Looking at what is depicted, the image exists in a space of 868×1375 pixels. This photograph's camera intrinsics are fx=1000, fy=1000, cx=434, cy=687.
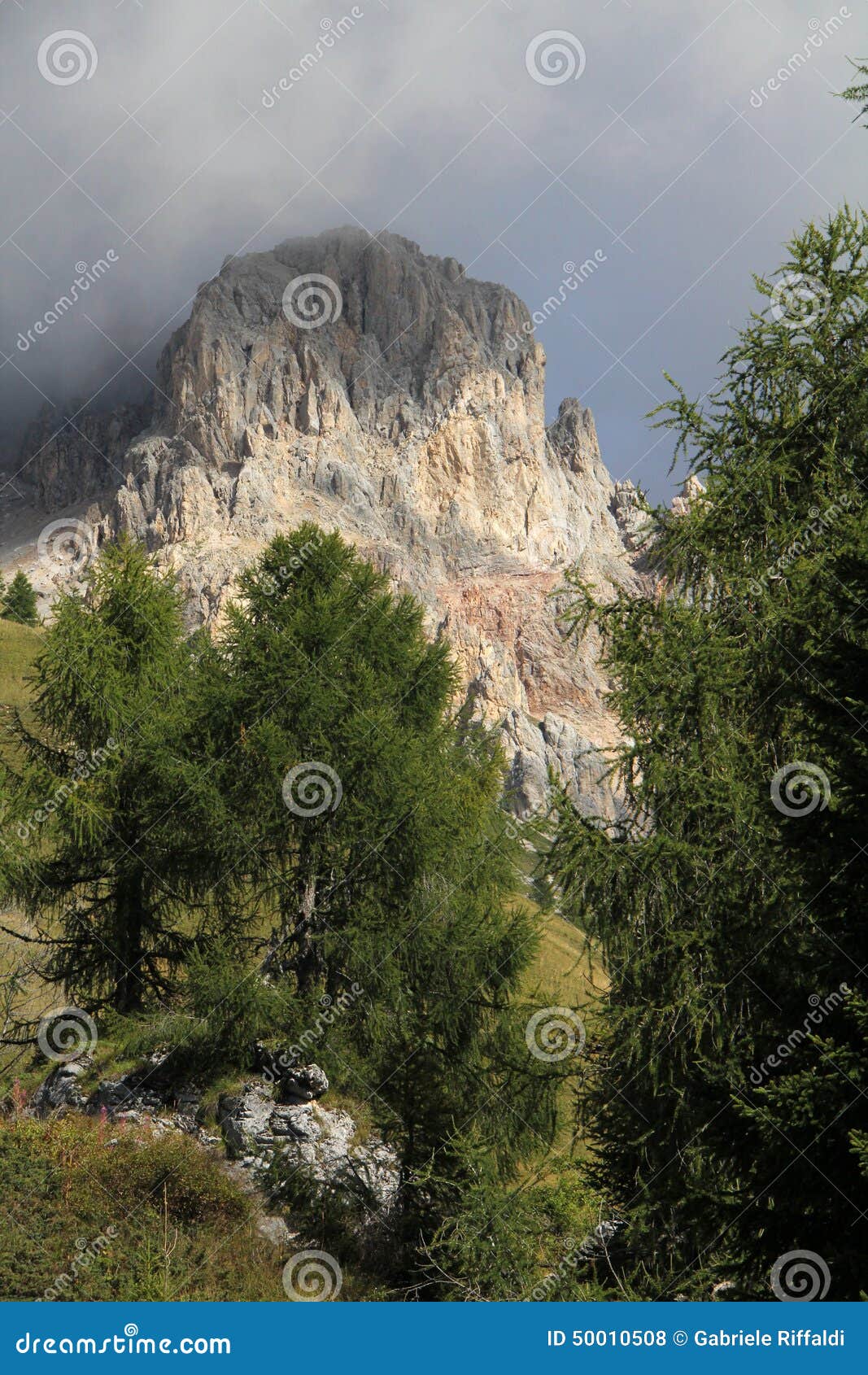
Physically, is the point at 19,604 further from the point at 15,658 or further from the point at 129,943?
the point at 129,943

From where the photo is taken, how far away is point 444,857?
50.4 feet

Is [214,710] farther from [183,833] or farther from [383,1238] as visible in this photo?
[383,1238]

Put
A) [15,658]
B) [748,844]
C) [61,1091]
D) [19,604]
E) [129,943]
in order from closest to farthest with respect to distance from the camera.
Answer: [748,844], [61,1091], [129,943], [15,658], [19,604]

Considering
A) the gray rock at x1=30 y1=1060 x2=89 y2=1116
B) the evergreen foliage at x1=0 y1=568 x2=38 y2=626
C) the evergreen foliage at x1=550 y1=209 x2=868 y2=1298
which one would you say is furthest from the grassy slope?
the evergreen foliage at x1=550 y1=209 x2=868 y2=1298

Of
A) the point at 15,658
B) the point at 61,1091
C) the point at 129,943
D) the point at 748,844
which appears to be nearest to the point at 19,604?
the point at 15,658

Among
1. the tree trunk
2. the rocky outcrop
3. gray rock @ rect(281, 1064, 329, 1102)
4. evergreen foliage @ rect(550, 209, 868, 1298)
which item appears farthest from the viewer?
the tree trunk

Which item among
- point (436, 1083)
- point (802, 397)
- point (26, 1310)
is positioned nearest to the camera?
point (26, 1310)

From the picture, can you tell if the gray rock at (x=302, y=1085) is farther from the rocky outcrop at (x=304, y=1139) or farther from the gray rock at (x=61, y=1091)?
the gray rock at (x=61, y=1091)

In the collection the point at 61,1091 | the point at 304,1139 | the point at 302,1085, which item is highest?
the point at 302,1085

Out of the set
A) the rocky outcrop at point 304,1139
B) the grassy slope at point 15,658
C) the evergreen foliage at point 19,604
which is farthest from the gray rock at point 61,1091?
the evergreen foliage at point 19,604

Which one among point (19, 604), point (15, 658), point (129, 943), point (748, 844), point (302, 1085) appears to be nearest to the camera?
point (748, 844)

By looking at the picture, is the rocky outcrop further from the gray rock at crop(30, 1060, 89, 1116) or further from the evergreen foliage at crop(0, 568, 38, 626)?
the evergreen foliage at crop(0, 568, 38, 626)

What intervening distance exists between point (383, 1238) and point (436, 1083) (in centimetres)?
175

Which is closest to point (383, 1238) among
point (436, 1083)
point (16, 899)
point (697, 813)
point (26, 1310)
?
point (436, 1083)
